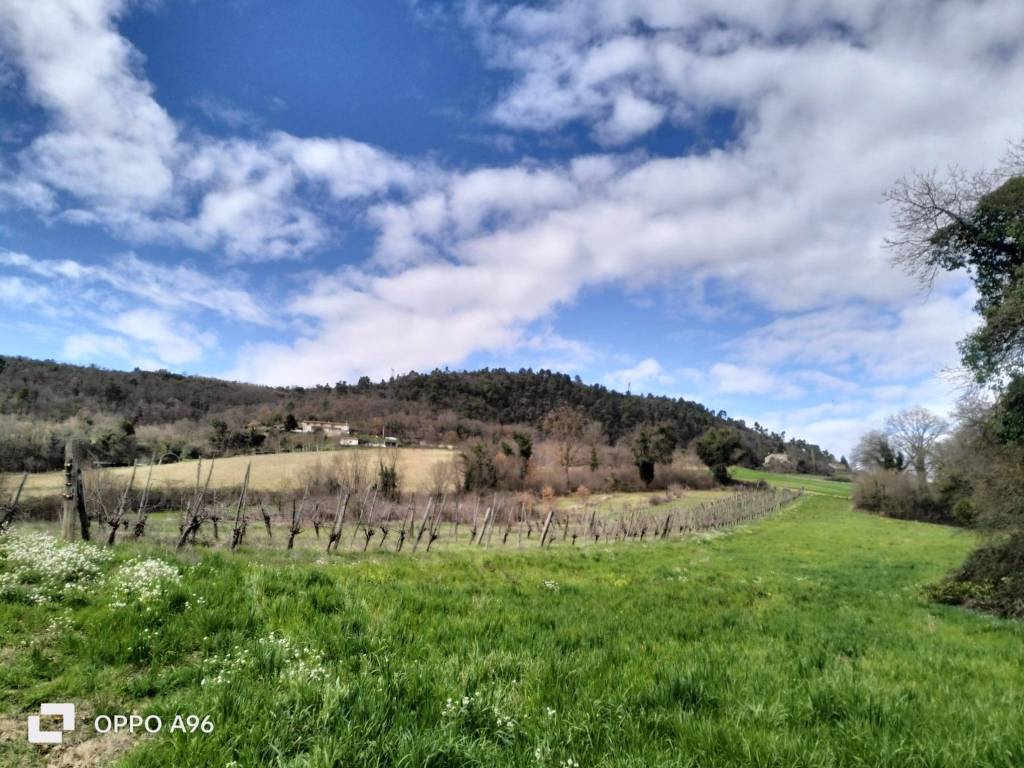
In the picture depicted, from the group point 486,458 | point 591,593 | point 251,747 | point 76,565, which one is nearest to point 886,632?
point 591,593

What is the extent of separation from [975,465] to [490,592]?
1457 cm

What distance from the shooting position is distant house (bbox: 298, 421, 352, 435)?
110m

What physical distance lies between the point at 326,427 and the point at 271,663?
115364mm

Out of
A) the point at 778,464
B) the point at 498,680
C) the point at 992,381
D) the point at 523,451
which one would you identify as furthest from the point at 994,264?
the point at 778,464

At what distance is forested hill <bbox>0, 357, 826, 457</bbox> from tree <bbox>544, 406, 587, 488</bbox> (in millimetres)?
16289

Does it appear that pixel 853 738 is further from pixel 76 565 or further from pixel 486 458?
pixel 486 458

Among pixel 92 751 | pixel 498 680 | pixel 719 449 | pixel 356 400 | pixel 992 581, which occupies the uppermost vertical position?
pixel 356 400

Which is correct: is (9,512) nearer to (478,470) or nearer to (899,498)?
(478,470)

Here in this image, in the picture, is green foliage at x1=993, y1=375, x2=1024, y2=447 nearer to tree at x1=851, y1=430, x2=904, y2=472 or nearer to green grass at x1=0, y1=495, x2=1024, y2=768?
green grass at x1=0, y1=495, x2=1024, y2=768

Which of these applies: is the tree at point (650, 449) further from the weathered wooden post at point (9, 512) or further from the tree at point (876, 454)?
the weathered wooden post at point (9, 512)

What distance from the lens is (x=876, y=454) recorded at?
75.5 metres

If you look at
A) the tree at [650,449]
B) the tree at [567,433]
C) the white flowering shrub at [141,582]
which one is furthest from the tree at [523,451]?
the white flowering shrub at [141,582]

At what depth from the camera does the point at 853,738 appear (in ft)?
12.5

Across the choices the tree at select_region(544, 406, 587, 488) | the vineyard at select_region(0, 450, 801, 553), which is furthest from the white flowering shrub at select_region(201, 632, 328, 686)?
the tree at select_region(544, 406, 587, 488)
